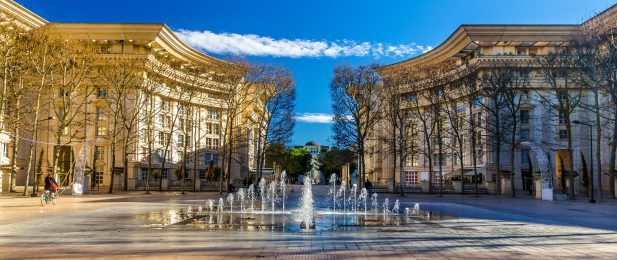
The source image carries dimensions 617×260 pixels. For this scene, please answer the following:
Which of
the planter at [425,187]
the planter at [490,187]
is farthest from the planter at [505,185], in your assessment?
the planter at [425,187]

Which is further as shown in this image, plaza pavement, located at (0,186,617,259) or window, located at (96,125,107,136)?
window, located at (96,125,107,136)

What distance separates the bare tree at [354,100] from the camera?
46.2 meters

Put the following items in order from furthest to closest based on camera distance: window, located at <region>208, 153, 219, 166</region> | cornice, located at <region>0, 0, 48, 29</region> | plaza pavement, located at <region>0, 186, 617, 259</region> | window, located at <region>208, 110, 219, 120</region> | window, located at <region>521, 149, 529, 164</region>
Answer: window, located at <region>208, 153, 219, 166</region>
window, located at <region>208, 110, 219, 120</region>
window, located at <region>521, 149, 529, 164</region>
cornice, located at <region>0, 0, 48, 29</region>
plaza pavement, located at <region>0, 186, 617, 259</region>

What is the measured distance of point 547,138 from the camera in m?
59.6

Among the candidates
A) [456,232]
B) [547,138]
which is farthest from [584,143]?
[456,232]

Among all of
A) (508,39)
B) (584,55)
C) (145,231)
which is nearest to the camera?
(145,231)

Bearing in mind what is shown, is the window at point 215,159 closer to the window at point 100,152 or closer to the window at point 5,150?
the window at point 100,152

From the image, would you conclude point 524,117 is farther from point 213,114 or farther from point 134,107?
point 134,107

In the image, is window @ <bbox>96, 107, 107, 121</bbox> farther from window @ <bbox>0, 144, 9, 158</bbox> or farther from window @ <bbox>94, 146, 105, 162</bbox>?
window @ <bbox>0, 144, 9, 158</bbox>

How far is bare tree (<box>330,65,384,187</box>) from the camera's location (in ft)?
152

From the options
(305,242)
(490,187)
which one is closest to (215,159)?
(490,187)

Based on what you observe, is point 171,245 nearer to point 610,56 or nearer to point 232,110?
point 610,56

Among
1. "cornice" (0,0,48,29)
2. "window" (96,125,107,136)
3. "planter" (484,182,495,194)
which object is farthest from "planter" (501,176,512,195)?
"cornice" (0,0,48,29)

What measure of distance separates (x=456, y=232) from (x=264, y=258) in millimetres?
6780
